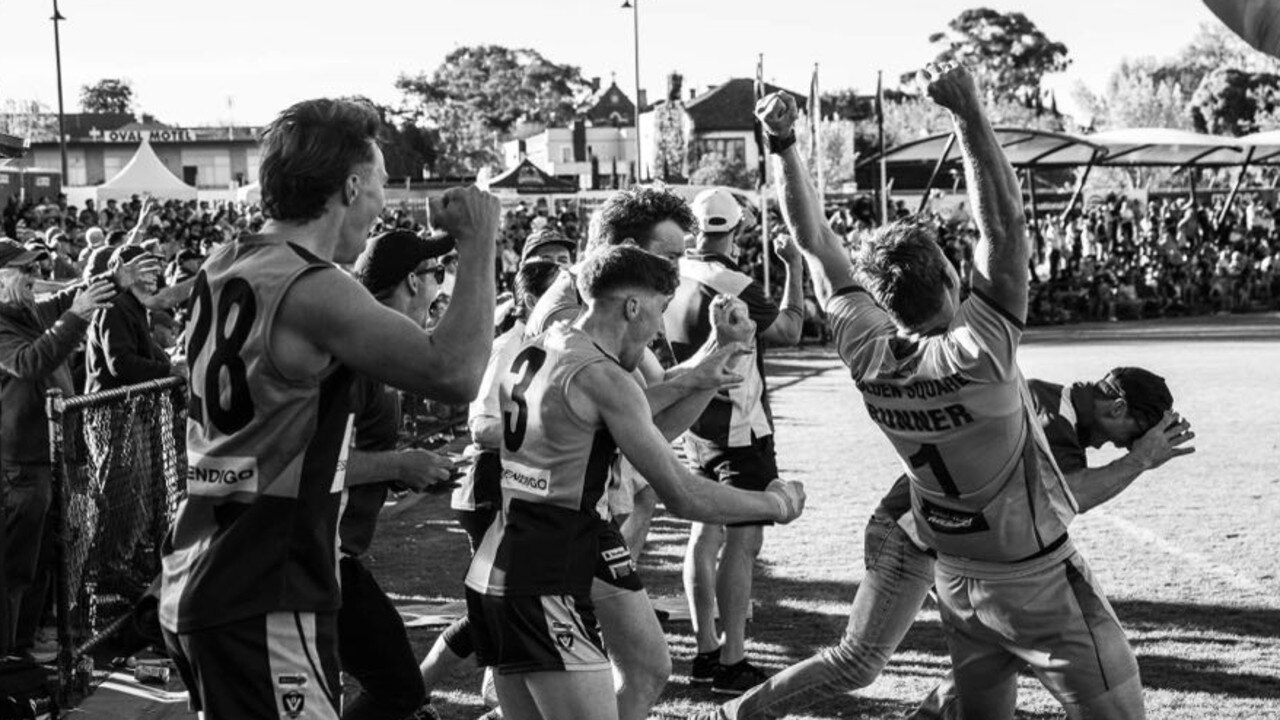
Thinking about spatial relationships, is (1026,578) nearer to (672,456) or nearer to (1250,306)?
(672,456)

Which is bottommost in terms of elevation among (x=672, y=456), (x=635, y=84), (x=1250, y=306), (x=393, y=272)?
(x=1250, y=306)

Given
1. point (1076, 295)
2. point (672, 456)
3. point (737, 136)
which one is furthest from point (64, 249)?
point (737, 136)

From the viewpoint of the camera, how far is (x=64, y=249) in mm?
17812

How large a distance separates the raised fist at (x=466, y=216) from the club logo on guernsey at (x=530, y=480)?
1416 millimetres

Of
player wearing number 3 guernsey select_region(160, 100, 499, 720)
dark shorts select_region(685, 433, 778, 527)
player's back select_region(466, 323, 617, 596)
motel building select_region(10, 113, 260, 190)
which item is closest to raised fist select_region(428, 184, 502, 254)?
player wearing number 3 guernsey select_region(160, 100, 499, 720)

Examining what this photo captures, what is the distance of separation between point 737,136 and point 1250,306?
257ft

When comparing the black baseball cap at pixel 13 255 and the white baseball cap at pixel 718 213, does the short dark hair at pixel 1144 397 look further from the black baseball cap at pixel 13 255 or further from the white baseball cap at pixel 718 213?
the black baseball cap at pixel 13 255

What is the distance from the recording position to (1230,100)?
317ft

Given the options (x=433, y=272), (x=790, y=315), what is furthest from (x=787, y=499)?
(x=790, y=315)

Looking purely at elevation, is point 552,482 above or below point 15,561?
above

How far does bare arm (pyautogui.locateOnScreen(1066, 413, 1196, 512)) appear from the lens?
16.0 feet

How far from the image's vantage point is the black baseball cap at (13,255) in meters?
8.54

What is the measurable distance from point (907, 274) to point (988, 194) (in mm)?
623

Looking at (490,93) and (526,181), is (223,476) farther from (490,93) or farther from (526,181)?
(490,93)
